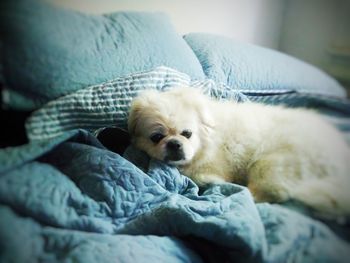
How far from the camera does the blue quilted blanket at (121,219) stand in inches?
15.0

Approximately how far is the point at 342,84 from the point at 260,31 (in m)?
0.12

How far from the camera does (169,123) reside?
28.5 inches

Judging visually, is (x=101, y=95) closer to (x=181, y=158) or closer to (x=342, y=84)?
(x=181, y=158)

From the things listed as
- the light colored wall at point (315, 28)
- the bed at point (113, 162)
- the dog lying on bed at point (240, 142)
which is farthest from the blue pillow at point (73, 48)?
the light colored wall at point (315, 28)

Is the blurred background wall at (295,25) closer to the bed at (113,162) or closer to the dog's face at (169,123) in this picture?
the bed at (113,162)

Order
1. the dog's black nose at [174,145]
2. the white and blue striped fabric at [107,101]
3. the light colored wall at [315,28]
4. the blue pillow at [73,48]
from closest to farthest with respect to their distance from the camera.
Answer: the light colored wall at [315,28], the blue pillow at [73,48], the white and blue striped fabric at [107,101], the dog's black nose at [174,145]

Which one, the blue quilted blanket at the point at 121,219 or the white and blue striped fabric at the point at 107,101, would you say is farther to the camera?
the white and blue striped fabric at the point at 107,101

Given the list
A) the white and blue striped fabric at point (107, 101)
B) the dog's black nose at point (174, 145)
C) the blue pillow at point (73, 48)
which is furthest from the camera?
the dog's black nose at point (174, 145)

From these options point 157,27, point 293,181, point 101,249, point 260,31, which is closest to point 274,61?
point 260,31

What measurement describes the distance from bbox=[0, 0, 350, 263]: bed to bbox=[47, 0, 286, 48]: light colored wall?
2cm

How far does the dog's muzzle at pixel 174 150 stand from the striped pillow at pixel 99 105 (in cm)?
11

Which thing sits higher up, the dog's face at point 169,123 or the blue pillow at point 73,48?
the blue pillow at point 73,48

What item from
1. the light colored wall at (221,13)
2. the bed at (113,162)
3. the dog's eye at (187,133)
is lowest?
the dog's eye at (187,133)

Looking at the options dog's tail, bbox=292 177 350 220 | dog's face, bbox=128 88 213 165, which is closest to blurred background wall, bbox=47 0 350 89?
dog's tail, bbox=292 177 350 220
